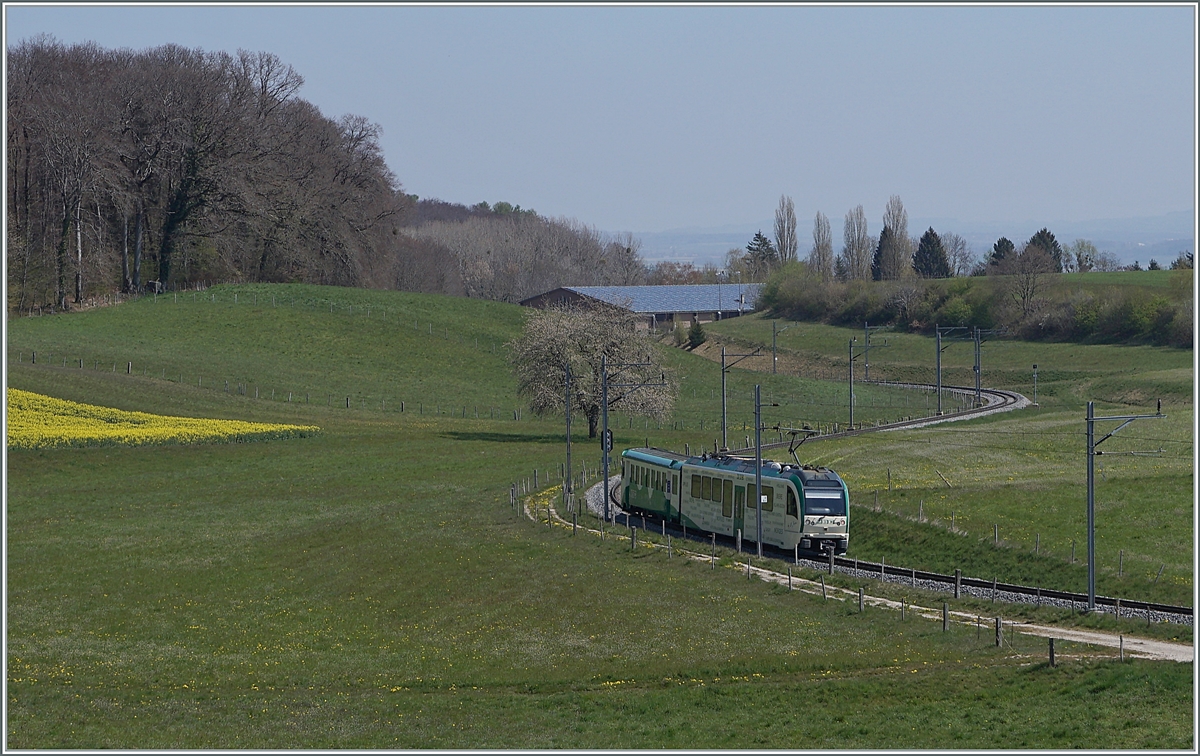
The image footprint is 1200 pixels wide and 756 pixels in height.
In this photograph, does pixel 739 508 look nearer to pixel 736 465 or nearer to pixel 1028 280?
pixel 736 465

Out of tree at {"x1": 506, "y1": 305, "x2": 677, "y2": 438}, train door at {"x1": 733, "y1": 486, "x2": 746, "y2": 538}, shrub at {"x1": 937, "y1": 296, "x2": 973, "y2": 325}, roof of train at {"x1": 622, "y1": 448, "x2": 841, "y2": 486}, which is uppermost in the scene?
shrub at {"x1": 937, "y1": 296, "x2": 973, "y2": 325}

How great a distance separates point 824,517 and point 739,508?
4.64m

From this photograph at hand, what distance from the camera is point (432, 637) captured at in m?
36.5

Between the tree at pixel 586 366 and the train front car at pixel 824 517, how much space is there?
3824 cm

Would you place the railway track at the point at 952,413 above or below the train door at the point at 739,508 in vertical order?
below

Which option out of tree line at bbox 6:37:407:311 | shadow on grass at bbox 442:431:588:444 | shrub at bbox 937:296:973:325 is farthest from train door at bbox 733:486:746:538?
shrub at bbox 937:296:973:325

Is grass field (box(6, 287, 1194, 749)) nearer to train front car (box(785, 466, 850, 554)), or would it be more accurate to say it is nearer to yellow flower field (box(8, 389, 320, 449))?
yellow flower field (box(8, 389, 320, 449))

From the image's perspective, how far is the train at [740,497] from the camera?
47.7 metres

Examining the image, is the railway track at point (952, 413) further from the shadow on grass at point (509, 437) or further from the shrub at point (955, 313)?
the shrub at point (955, 313)

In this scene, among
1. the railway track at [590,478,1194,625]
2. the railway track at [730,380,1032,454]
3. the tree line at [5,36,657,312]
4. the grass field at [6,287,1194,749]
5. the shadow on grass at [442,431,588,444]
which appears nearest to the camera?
the grass field at [6,287,1194,749]

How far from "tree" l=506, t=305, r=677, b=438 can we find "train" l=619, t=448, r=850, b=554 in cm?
2613

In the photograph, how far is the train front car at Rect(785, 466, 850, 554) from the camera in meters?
47.5

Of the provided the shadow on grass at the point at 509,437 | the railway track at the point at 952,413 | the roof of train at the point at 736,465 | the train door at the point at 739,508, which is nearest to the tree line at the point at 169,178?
the shadow on grass at the point at 509,437

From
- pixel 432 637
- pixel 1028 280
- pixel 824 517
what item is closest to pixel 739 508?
pixel 824 517
